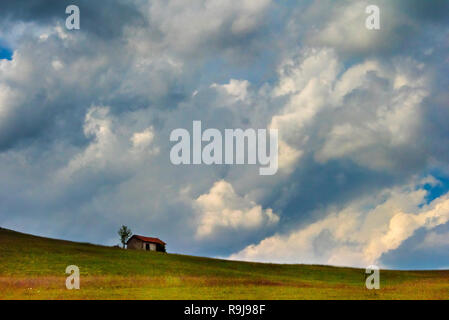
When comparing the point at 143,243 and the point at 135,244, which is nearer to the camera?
the point at 143,243

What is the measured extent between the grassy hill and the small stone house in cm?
3460

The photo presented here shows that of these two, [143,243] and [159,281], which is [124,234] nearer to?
[143,243]

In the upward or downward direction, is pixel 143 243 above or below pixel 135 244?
above

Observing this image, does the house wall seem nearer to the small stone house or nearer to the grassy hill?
the small stone house

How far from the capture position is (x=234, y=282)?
5047 cm

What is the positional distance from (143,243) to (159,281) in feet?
239

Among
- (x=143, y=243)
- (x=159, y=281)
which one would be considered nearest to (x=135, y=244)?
(x=143, y=243)

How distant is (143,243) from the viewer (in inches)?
4700

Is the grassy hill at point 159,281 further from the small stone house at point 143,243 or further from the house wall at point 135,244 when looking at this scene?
the small stone house at point 143,243

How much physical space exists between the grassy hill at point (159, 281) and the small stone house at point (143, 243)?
34.6 metres
